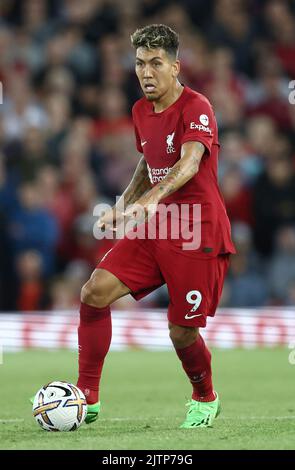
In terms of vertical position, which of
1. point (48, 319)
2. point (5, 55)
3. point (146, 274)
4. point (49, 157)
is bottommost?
point (48, 319)

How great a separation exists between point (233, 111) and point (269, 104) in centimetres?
70

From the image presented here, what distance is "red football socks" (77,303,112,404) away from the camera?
276 inches

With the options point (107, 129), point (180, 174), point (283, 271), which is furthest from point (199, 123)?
point (107, 129)

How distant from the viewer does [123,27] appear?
15719 millimetres

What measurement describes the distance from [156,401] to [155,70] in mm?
2683

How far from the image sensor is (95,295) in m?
6.88

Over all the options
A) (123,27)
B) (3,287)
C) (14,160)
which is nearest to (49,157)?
(14,160)

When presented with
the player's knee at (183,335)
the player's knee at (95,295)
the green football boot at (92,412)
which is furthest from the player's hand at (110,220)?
the green football boot at (92,412)

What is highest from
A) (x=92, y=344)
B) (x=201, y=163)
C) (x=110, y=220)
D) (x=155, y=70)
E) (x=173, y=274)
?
(x=155, y=70)

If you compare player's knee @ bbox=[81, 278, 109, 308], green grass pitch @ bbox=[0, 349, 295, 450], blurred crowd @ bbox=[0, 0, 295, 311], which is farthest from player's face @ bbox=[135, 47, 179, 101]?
blurred crowd @ bbox=[0, 0, 295, 311]

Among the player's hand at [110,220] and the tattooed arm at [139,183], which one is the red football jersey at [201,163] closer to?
the tattooed arm at [139,183]

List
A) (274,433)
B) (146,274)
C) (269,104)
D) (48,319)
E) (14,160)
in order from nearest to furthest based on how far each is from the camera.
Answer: (274,433) < (146,274) < (48,319) < (14,160) < (269,104)

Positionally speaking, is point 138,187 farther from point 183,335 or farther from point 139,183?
point 183,335

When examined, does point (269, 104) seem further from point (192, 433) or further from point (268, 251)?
point (192, 433)
